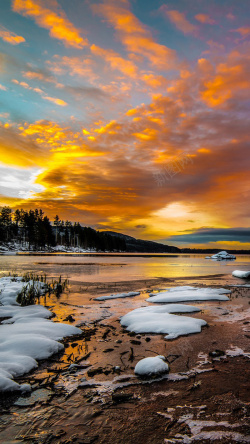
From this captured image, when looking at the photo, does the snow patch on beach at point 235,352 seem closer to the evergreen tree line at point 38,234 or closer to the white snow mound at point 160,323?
the white snow mound at point 160,323

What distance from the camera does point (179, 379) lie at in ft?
16.7

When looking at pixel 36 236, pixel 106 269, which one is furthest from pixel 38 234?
pixel 106 269

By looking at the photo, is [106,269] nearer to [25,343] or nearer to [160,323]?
[160,323]

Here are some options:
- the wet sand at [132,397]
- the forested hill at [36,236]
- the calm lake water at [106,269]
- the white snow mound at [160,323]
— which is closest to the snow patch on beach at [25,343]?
the wet sand at [132,397]

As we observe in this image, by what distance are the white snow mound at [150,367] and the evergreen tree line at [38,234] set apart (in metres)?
111

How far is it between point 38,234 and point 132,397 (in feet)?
372

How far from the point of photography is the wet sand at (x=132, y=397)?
3557 millimetres

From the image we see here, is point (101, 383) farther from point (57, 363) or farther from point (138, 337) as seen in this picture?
point (138, 337)

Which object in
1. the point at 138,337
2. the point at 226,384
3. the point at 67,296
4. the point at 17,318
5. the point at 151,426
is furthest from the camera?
the point at 67,296

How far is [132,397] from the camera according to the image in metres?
4.43

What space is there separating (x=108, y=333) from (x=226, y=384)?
13.4ft

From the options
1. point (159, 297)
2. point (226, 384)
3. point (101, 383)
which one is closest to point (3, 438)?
point (101, 383)

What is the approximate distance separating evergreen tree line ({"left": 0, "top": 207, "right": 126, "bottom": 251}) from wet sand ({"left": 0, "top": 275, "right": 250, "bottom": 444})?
110 metres

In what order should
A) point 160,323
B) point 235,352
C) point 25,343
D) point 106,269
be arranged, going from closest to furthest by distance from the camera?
point 25,343
point 235,352
point 160,323
point 106,269
